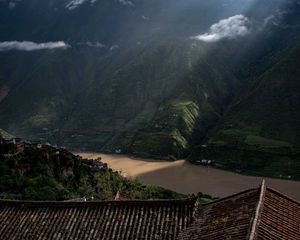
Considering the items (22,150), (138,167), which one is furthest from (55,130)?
(22,150)

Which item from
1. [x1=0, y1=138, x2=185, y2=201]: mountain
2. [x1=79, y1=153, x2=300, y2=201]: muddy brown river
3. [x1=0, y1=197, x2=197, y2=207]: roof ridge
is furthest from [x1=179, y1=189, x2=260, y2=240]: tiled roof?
[x1=79, y1=153, x2=300, y2=201]: muddy brown river

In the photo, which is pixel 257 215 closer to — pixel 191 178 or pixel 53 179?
pixel 53 179

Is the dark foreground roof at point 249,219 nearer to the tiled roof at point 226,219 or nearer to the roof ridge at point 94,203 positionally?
the tiled roof at point 226,219

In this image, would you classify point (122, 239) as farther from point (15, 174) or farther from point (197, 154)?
point (197, 154)

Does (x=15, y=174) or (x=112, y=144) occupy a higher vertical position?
(x=112, y=144)

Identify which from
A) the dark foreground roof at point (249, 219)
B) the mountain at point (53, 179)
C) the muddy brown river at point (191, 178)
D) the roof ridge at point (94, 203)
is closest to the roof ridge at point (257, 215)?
the dark foreground roof at point (249, 219)

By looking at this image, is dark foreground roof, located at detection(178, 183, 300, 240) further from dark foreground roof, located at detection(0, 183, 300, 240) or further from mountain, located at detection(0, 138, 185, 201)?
mountain, located at detection(0, 138, 185, 201)

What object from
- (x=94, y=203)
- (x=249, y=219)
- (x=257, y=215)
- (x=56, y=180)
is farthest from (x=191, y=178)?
(x=257, y=215)
